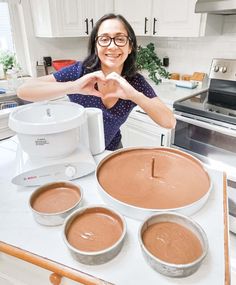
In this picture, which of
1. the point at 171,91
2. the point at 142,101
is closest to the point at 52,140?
A: the point at 142,101

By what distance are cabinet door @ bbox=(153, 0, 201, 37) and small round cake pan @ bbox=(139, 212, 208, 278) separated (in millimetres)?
1793

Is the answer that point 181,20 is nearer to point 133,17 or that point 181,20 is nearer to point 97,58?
point 133,17

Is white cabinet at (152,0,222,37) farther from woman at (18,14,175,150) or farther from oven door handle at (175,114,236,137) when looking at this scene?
woman at (18,14,175,150)

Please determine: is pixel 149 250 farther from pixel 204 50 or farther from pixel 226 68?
pixel 204 50

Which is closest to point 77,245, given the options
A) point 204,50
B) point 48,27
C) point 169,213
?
point 169,213

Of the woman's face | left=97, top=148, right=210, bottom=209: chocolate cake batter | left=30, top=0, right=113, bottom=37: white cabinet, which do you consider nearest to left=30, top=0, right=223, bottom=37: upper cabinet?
left=30, top=0, right=113, bottom=37: white cabinet

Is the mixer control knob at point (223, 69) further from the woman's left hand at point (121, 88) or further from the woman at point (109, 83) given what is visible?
the woman's left hand at point (121, 88)

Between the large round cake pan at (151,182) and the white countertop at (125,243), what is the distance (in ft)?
0.15

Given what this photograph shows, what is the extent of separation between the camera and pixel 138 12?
86.8 inches

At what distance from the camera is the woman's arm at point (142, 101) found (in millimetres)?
924

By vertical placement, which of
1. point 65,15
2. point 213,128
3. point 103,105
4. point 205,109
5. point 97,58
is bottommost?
point 213,128

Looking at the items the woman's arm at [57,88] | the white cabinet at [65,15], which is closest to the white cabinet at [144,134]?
the white cabinet at [65,15]

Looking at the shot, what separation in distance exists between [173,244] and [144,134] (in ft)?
5.40

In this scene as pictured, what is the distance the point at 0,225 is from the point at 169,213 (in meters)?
0.45
